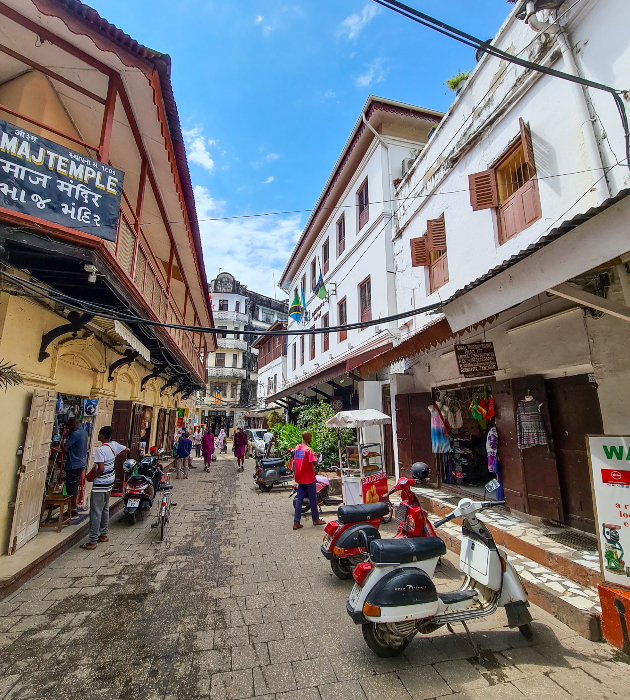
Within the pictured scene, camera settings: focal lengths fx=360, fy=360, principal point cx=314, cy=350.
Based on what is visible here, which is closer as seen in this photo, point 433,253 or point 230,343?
point 433,253

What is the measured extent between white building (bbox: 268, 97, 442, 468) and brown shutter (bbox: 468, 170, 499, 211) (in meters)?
3.92

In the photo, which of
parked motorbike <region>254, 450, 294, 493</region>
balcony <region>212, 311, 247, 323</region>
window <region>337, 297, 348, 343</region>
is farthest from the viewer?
balcony <region>212, 311, 247, 323</region>

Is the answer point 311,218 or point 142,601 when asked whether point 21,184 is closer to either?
point 142,601

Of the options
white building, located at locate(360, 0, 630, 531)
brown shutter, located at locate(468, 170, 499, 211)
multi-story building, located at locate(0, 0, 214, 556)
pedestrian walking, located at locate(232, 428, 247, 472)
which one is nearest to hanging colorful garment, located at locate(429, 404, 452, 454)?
white building, located at locate(360, 0, 630, 531)

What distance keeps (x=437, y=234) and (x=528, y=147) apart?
281 centimetres

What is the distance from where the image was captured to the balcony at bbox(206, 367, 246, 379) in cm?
4031

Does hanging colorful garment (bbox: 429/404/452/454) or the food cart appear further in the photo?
hanging colorful garment (bbox: 429/404/452/454)

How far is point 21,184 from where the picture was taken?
4.01 m

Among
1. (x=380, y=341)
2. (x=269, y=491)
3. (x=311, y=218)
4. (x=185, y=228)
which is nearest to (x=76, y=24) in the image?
(x=185, y=228)

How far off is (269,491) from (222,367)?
31641 mm

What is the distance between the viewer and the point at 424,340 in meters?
5.36

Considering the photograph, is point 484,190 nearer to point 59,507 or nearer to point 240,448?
point 59,507

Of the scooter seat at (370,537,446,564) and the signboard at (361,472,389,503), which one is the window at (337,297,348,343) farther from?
the scooter seat at (370,537,446,564)

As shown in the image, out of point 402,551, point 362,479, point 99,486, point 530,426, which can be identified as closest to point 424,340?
point 530,426
